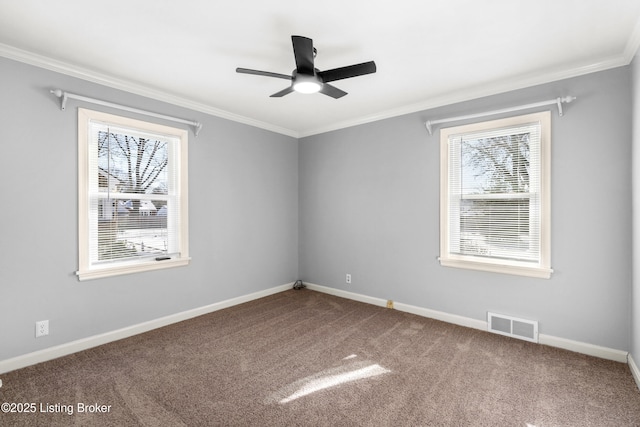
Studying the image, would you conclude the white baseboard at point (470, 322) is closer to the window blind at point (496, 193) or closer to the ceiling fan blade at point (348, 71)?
the window blind at point (496, 193)

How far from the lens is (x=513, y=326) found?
3.11 m

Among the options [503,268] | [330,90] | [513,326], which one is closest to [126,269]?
[330,90]

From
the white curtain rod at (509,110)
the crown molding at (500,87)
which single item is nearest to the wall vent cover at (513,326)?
the white curtain rod at (509,110)

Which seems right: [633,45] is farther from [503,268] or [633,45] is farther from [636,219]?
[503,268]

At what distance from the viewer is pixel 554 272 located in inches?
114

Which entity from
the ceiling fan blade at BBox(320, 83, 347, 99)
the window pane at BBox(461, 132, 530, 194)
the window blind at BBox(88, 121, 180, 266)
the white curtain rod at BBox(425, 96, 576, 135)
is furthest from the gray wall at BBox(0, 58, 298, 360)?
the window pane at BBox(461, 132, 530, 194)

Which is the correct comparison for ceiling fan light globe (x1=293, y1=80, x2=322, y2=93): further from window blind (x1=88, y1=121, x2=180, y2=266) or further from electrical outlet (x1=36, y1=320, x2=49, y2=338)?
electrical outlet (x1=36, y1=320, x2=49, y2=338)

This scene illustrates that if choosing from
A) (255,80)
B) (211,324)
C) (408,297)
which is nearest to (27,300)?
(211,324)

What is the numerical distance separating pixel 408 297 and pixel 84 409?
327 cm

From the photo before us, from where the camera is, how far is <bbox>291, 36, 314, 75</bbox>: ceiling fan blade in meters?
1.94

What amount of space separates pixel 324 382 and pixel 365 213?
2421 millimetres

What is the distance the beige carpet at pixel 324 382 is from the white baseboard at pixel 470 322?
0.09 meters

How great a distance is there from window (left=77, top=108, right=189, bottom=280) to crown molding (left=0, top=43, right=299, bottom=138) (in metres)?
0.31

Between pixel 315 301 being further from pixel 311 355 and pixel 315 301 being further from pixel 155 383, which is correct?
pixel 155 383
